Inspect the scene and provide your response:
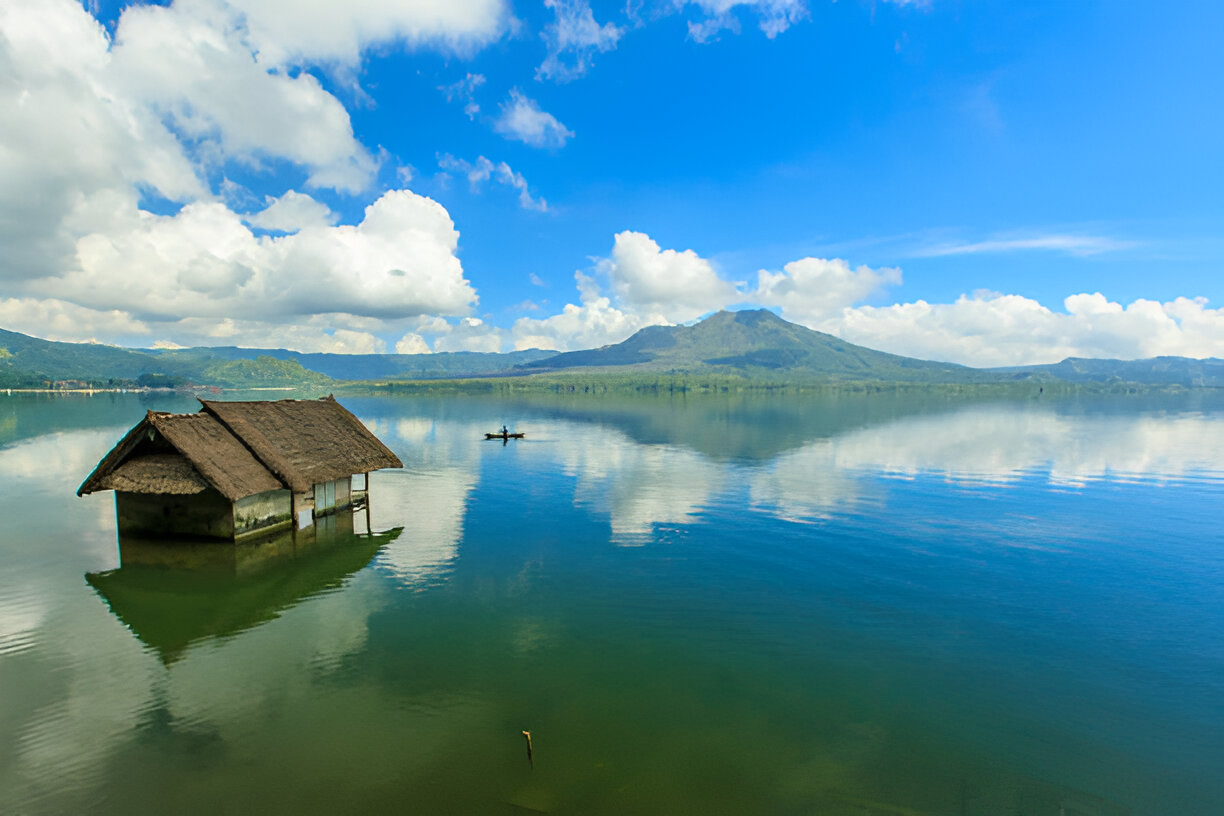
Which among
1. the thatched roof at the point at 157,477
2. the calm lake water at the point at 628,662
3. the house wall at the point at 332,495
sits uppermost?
the thatched roof at the point at 157,477

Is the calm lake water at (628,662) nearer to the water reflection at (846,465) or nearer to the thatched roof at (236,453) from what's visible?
the water reflection at (846,465)

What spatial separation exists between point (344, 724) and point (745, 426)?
100782 mm

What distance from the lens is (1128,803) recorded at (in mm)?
13086

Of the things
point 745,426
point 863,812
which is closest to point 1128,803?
point 863,812

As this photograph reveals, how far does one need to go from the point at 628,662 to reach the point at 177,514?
85.3 ft

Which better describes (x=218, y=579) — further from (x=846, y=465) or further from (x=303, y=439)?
(x=846, y=465)

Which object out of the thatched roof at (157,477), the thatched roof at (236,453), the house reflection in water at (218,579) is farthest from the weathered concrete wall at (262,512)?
the thatched roof at (157,477)

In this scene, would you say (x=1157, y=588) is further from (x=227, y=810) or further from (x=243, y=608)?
(x=243, y=608)

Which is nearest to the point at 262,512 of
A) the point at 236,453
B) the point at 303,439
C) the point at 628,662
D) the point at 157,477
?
the point at 236,453

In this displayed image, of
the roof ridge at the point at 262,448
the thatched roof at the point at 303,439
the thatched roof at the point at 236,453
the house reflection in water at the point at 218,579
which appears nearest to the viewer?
the house reflection in water at the point at 218,579

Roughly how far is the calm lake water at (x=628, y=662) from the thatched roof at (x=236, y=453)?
12.1ft

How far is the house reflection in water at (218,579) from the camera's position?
71.7 ft

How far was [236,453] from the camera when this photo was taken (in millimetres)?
30812

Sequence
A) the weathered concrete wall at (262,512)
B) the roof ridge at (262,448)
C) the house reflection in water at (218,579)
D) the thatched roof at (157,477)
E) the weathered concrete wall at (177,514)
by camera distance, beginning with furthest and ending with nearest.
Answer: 1. the roof ridge at (262,448)
2. the weathered concrete wall at (262,512)
3. the weathered concrete wall at (177,514)
4. the thatched roof at (157,477)
5. the house reflection in water at (218,579)
